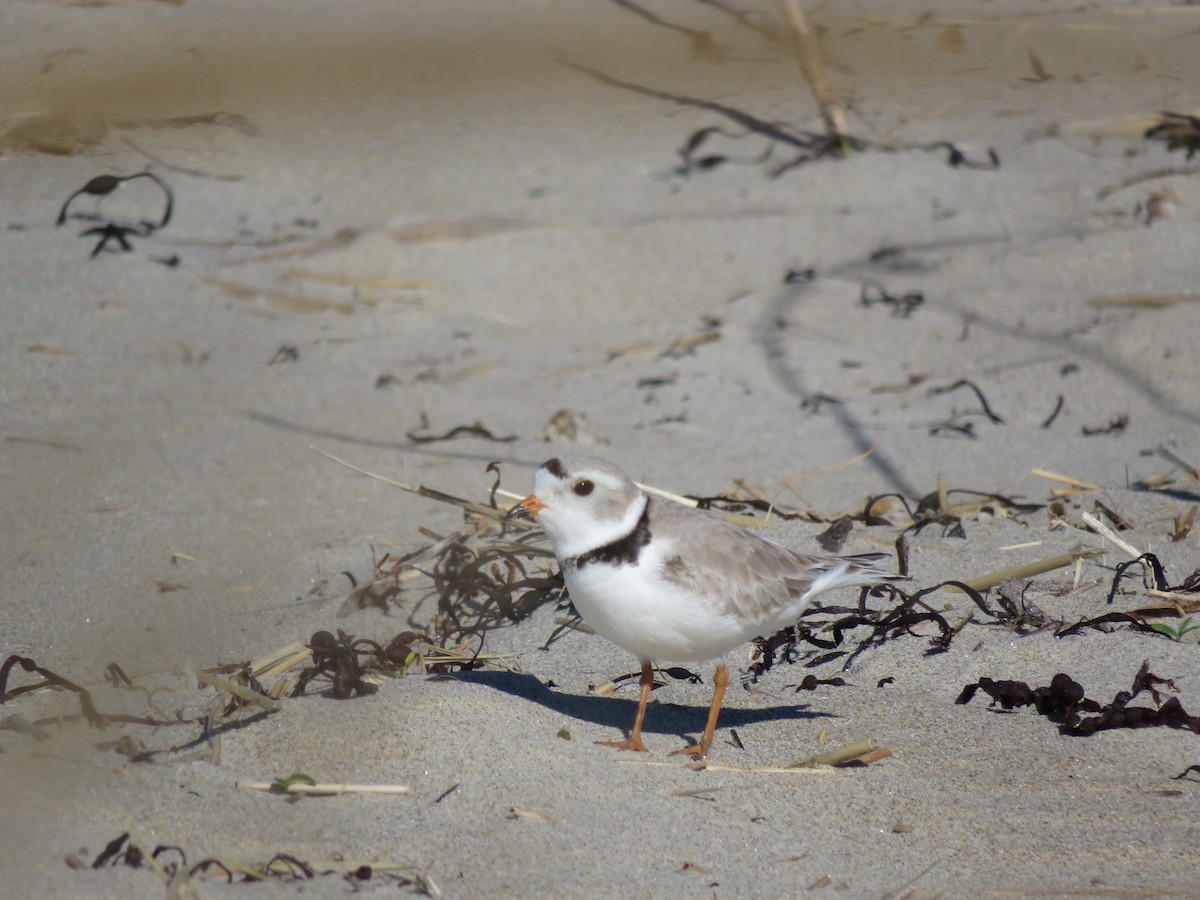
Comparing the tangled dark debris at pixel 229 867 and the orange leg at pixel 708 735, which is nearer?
the tangled dark debris at pixel 229 867

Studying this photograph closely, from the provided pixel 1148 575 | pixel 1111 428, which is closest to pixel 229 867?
pixel 1148 575

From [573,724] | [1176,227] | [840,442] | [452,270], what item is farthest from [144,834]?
[1176,227]

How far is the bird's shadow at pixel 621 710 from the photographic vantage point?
3053 millimetres

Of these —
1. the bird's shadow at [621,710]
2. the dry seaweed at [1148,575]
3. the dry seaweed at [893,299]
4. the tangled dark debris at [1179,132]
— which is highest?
the tangled dark debris at [1179,132]

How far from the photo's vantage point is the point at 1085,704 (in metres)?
2.87

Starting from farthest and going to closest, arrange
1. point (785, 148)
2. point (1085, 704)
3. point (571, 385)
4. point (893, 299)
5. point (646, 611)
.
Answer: point (785, 148) → point (893, 299) → point (571, 385) → point (1085, 704) → point (646, 611)

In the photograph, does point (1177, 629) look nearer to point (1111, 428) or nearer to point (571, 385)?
point (1111, 428)

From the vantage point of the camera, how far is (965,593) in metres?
3.49

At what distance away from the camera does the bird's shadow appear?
10.0 ft

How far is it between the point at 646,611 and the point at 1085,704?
1.13m

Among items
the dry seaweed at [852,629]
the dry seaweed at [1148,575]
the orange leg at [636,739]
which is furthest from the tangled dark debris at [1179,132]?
the orange leg at [636,739]

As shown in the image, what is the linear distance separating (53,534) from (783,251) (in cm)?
413

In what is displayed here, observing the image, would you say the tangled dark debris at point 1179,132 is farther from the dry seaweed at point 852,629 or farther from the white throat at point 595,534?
the white throat at point 595,534

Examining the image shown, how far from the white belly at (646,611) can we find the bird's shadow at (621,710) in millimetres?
316
